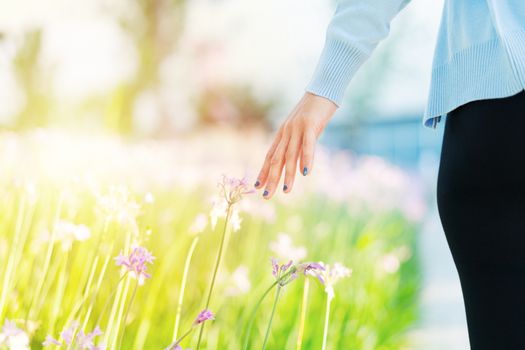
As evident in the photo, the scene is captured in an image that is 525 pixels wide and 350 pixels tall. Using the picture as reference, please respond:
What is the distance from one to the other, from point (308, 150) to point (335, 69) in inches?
6.4

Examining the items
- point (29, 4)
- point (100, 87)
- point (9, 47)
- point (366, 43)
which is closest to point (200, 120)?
point (100, 87)

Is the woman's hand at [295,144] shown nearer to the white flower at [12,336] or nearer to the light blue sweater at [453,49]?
the light blue sweater at [453,49]

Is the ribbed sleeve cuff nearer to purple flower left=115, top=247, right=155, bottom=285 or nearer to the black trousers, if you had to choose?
the black trousers

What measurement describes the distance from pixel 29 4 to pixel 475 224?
23.0 ft

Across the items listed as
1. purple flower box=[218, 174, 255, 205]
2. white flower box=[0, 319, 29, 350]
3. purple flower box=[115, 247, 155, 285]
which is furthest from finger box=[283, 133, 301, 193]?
white flower box=[0, 319, 29, 350]

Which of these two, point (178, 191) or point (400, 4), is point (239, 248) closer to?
point (178, 191)

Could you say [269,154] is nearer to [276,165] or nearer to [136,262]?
[276,165]

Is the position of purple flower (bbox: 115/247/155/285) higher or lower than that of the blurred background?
lower

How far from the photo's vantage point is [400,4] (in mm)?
1071

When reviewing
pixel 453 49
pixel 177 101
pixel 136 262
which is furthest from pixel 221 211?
pixel 177 101

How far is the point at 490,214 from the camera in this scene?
88 centimetres

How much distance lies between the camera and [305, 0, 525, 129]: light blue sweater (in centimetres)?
89

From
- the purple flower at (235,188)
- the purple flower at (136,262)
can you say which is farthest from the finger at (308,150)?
the purple flower at (136,262)

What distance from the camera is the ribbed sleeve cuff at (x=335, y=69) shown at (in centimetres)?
106
